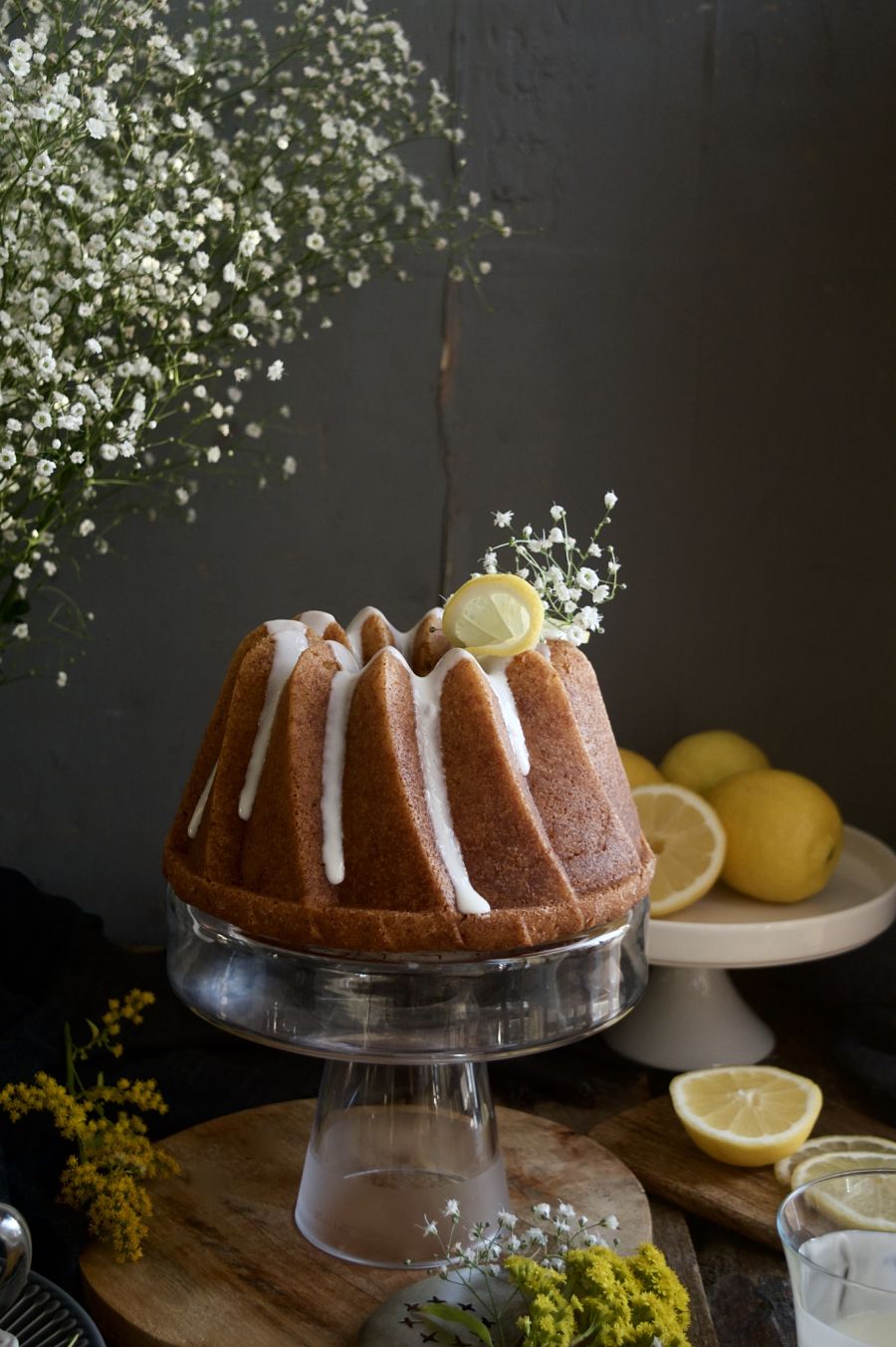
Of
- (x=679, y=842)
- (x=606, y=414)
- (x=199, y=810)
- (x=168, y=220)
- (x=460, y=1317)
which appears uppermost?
(x=168, y=220)

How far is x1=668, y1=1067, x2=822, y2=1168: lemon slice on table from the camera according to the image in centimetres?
121

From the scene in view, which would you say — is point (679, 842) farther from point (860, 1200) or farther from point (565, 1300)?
point (565, 1300)

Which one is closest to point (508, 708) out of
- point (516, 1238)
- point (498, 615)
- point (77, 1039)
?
point (498, 615)

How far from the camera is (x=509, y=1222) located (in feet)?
3.05

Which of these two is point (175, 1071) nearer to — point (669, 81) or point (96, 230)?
point (96, 230)

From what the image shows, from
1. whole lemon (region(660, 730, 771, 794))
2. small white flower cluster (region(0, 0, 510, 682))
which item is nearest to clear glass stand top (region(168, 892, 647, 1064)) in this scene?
small white flower cluster (region(0, 0, 510, 682))

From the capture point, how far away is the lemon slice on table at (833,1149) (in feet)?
3.91

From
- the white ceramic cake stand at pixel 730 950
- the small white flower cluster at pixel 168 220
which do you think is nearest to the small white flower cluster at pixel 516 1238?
the white ceramic cake stand at pixel 730 950

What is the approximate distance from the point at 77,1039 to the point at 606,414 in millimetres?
951

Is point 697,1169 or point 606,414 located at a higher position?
point 606,414

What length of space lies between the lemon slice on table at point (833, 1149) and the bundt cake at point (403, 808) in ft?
1.22

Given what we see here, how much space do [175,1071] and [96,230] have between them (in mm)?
850

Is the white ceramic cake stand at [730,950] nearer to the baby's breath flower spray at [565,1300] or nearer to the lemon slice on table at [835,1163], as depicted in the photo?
the lemon slice on table at [835,1163]

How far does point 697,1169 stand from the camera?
1.24 meters
